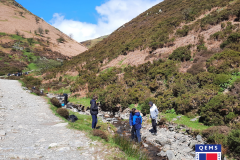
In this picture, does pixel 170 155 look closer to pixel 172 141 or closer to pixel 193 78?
pixel 172 141

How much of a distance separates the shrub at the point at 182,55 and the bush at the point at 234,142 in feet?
39.7

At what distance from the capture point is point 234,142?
254 inches

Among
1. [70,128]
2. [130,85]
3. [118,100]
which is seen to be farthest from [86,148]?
[130,85]

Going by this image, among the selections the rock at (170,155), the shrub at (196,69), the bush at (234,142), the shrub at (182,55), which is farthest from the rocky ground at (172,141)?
the shrub at (182,55)

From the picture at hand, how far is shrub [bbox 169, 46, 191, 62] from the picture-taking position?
1747cm

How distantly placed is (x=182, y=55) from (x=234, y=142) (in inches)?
518

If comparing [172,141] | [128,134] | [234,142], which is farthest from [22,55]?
[234,142]

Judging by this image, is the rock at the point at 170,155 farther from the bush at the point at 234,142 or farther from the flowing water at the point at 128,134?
the bush at the point at 234,142

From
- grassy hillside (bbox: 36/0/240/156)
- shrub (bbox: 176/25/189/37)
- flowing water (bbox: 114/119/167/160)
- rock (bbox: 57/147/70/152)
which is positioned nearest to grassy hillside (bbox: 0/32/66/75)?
grassy hillside (bbox: 36/0/240/156)

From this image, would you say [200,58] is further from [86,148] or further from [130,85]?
[86,148]

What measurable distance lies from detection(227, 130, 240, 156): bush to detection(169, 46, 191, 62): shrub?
39.7 feet

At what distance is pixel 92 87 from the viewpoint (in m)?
23.7

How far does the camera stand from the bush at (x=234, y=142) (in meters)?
6.28

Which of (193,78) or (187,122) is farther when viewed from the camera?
(193,78)
